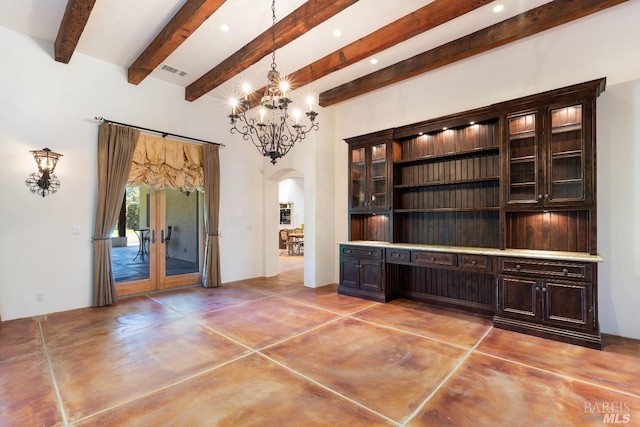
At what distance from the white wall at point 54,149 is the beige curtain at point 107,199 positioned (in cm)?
15

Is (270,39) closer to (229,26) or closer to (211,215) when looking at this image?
(229,26)

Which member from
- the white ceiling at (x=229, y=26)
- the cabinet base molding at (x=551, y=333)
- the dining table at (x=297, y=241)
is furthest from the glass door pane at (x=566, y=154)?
the dining table at (x=297, y=241)

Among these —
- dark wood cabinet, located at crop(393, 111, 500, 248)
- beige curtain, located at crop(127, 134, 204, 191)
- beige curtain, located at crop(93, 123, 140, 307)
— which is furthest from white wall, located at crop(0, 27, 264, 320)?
dark wood cabinet, located at crop(393, 111, 500, 248)

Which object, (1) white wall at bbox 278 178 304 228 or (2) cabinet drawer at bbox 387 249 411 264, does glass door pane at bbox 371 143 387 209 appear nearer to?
(2) cabinet drawer at bbox 387 249 411 264

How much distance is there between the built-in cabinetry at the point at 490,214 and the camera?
3.47m

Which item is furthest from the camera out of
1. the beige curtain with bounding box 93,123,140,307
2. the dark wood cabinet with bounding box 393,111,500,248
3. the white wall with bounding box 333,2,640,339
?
the beige curtain with bounding box 93,123,140,307

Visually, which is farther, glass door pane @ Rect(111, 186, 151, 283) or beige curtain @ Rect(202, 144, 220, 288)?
beige curtain @ Rect(202, 144, 220, 288)

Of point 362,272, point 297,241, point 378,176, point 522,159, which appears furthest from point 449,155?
point 297,241

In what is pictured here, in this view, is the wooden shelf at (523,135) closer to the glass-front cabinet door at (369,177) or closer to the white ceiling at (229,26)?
the white ceiling at (229,26)

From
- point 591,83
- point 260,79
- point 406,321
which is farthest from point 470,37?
point 406,321

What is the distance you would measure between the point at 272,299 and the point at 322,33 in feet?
14.0

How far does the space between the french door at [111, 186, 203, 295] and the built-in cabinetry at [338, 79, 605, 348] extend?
10.8 feet

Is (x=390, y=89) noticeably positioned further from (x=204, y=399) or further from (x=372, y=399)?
(x=204, y=399)

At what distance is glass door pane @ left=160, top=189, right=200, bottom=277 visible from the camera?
19.7 ft
